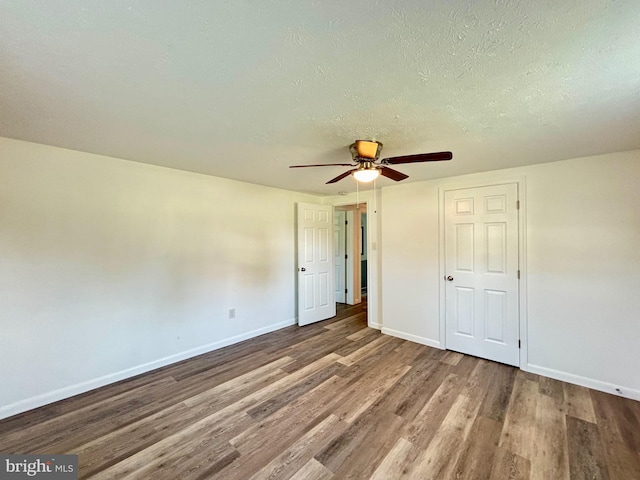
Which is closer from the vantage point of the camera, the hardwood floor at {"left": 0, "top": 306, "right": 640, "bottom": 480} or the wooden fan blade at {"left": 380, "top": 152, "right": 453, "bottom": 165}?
the hardwood floor at {"left": 0, "top": 306, "right": 640, "bottom": 480}

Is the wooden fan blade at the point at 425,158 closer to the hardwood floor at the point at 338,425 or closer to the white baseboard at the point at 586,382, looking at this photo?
the hardwood floor at the point at 338,425

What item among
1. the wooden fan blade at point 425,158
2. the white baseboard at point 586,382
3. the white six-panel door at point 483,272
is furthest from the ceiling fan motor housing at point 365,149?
the white baseboard at point 586,382

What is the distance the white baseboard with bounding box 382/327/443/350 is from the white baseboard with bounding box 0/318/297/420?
207 cm

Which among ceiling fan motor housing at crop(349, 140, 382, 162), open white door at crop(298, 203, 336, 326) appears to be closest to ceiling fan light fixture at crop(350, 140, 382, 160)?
ceiling fan motor housing at crop(349, 140, 382, 162)

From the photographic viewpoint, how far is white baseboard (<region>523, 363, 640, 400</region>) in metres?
2.43

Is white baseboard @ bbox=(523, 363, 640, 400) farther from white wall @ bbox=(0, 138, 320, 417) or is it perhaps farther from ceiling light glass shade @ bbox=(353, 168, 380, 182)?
white wall @ bbox=(0, 138, 320, 417)

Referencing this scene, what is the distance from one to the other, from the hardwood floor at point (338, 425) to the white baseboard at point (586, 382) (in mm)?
86

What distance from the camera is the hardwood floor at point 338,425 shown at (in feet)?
5.64

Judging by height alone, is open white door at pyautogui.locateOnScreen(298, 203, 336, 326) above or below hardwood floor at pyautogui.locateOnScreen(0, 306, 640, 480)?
above

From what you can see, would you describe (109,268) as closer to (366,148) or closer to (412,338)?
(366,148)

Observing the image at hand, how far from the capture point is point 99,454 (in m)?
1.82

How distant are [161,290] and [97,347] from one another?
2.45 feet

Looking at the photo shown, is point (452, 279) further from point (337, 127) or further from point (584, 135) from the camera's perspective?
point (337, 127)

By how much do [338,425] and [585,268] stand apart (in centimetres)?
281
